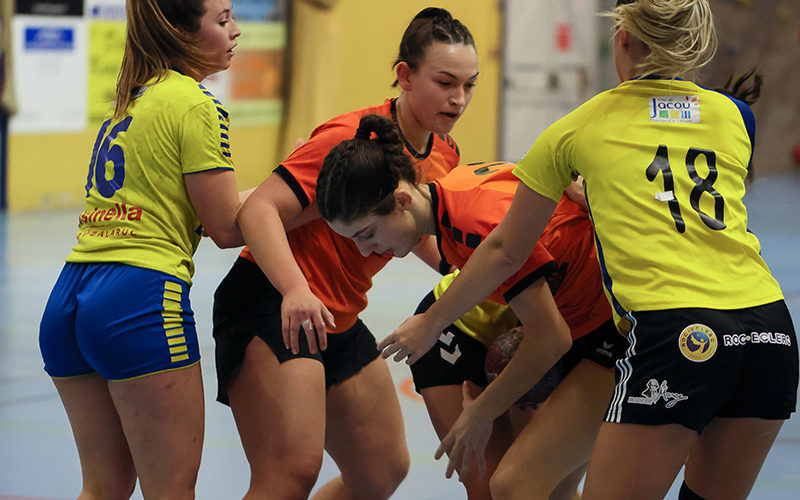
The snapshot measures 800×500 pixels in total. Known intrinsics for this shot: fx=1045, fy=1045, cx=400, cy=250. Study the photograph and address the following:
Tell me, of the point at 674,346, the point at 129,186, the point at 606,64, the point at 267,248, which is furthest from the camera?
the point at 606,64

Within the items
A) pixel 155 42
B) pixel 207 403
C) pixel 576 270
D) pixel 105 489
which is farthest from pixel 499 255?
pixel 207 403

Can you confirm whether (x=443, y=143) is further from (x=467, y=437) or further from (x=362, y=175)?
(x=467, y=437)

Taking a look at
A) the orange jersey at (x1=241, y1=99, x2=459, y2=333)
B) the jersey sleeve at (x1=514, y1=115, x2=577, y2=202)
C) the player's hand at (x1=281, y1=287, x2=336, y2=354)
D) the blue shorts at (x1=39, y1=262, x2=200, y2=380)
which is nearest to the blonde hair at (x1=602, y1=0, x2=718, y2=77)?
the jersey sleeve at (x1=514, y1=115, x2=577, y2=202)

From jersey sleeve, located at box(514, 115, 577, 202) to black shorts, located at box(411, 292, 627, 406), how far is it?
61 cm

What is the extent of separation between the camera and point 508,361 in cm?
287

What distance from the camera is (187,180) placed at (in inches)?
102

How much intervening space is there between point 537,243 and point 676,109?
508mm

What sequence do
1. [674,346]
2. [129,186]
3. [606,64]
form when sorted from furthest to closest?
[606,64] → [129,186] → [674,346]

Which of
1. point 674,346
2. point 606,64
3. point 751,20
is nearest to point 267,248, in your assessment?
point 674,346

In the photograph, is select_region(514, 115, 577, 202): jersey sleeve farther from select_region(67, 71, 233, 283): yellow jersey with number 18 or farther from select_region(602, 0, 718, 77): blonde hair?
select_region(67, 71, 233, 283): yellow jersey with number 18

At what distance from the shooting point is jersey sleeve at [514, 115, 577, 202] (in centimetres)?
239

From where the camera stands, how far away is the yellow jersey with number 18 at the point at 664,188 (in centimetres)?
226

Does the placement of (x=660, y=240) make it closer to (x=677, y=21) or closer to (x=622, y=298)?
(x=622, y=298)

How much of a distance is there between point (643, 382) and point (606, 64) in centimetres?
1402
